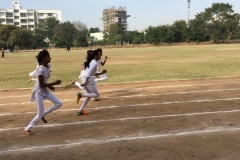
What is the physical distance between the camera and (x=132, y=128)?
19.1 feet

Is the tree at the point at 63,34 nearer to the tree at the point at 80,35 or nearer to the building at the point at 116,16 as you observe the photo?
the tree at the point at 80,35

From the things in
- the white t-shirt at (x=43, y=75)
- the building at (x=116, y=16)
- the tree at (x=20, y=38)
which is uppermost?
the building at (x=116, y=16)

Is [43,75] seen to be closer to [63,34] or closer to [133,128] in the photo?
[133,128]

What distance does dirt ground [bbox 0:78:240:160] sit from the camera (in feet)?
15.0

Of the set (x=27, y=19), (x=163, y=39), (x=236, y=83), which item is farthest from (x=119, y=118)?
(x=27, y=19)

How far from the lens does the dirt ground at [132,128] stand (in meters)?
4.58

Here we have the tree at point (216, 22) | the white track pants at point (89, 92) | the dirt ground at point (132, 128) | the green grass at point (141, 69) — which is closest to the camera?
the dirt ground at point (132, 128)

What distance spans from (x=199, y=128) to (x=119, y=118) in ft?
6.06

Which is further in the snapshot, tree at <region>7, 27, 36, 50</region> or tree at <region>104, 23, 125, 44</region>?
tree at <region>104, 23, 125, 44</region>

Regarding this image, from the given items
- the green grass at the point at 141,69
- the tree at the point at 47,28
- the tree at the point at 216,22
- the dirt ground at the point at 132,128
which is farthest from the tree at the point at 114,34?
the dirt ground at the point at 132,128

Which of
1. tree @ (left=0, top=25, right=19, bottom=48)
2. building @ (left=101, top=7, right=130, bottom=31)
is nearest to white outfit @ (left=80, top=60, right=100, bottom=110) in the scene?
tree @ (left=0, top=25, right=19, bottom=48)

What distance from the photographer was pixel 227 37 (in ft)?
266

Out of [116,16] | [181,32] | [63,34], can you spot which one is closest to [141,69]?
Result: [181,32]

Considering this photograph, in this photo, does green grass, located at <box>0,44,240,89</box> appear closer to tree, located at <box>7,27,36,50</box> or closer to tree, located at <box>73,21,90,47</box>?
tree, located at <box>7,27,36,50</box>
